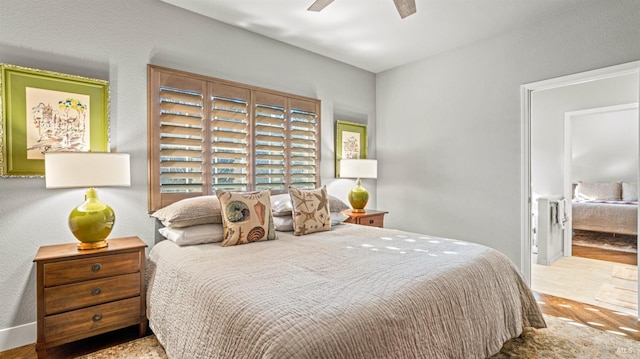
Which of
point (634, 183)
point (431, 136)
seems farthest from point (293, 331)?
point (634, 183)

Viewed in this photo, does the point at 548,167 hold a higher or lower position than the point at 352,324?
higher

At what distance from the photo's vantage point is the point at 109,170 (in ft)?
6.89

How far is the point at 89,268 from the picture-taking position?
2.05m

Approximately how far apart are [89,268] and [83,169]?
631mm

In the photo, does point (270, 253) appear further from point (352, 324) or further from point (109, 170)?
point (109, 170)

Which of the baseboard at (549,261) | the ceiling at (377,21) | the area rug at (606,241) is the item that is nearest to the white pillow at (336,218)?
the ceiling at (377,21)

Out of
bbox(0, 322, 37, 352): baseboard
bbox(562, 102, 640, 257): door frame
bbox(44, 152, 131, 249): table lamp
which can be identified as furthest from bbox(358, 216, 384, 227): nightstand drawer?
bbox(0, 322, 37, 352): baseboard

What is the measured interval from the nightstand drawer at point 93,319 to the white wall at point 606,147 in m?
7.88

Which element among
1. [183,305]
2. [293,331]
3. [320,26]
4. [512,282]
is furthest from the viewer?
[320,26]

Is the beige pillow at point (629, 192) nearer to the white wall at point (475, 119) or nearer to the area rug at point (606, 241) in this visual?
the area rug at point (606, 241)

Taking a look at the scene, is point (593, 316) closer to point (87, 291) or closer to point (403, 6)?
point (403, 6)

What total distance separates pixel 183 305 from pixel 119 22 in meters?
2.26

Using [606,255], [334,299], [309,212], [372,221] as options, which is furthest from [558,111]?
[334,299]

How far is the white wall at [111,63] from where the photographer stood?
7.12 feet
